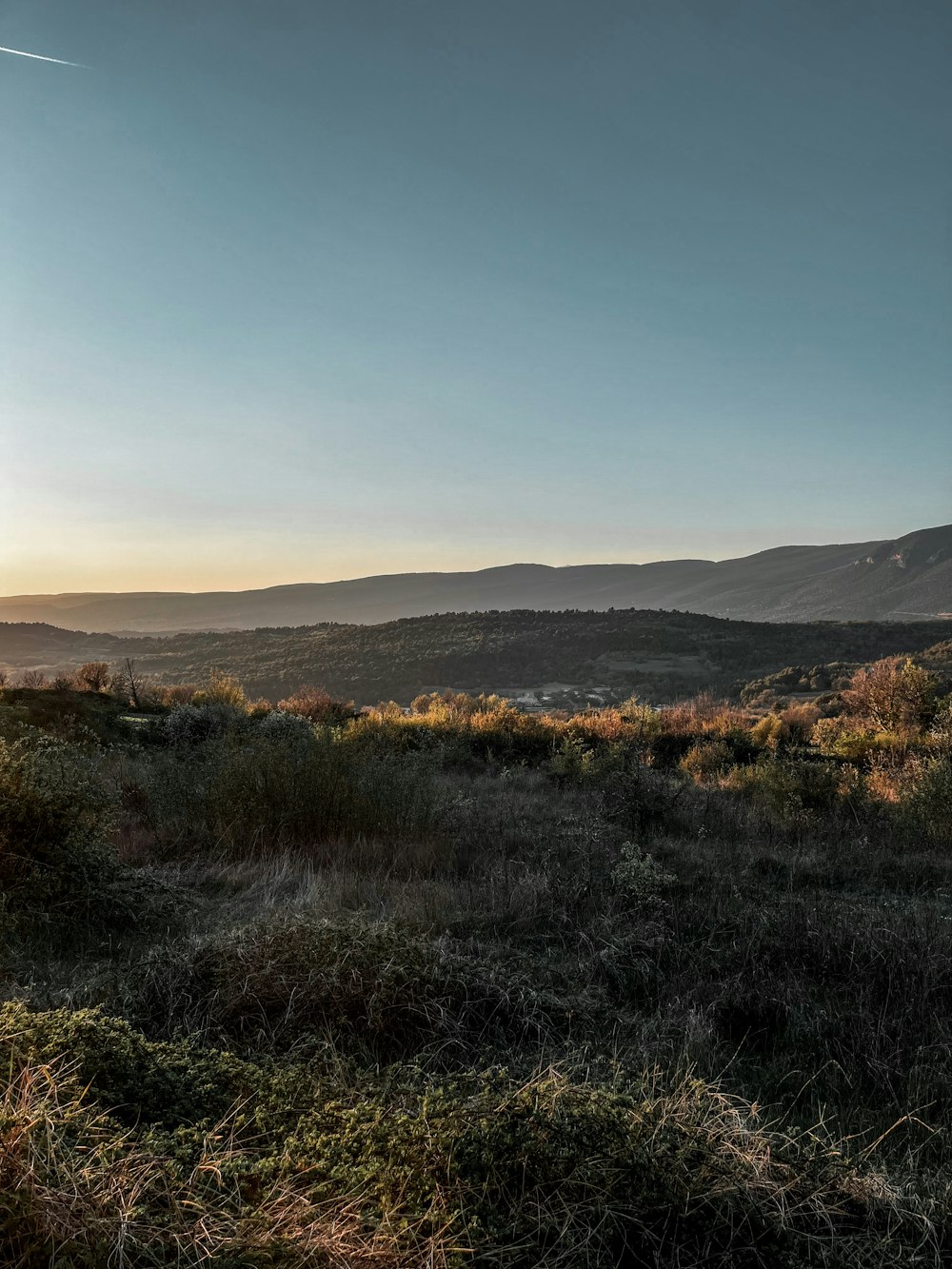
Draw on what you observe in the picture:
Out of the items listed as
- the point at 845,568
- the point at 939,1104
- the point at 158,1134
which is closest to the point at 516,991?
the point at 939,1104

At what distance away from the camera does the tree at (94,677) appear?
18188 millimetres

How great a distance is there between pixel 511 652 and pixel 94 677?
40.6 meters

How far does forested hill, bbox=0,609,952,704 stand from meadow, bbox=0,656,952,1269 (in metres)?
35.7

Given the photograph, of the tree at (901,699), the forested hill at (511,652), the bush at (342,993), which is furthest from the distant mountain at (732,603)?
the bush at (342,993)

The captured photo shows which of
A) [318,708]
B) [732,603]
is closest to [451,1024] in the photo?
[318,708]

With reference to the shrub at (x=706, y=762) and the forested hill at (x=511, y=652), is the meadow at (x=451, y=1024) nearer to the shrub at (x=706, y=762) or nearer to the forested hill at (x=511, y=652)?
the shrub at (x=706, y=762)

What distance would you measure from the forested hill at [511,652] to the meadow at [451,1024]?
3569cm

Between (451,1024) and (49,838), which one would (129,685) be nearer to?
(49,838)

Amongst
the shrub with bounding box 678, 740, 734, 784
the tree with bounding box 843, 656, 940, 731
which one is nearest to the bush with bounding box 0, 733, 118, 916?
the shrub with bounding box 678, 740, 734, 784

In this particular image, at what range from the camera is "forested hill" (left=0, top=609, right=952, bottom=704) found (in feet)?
158

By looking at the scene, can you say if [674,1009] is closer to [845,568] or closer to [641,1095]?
[641,1095]

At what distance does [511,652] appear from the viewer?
57.1 metres

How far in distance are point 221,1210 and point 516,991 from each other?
7.28ft

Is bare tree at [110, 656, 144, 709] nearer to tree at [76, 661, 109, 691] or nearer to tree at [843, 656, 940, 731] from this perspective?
tree at [76, 661, 109, 691]
